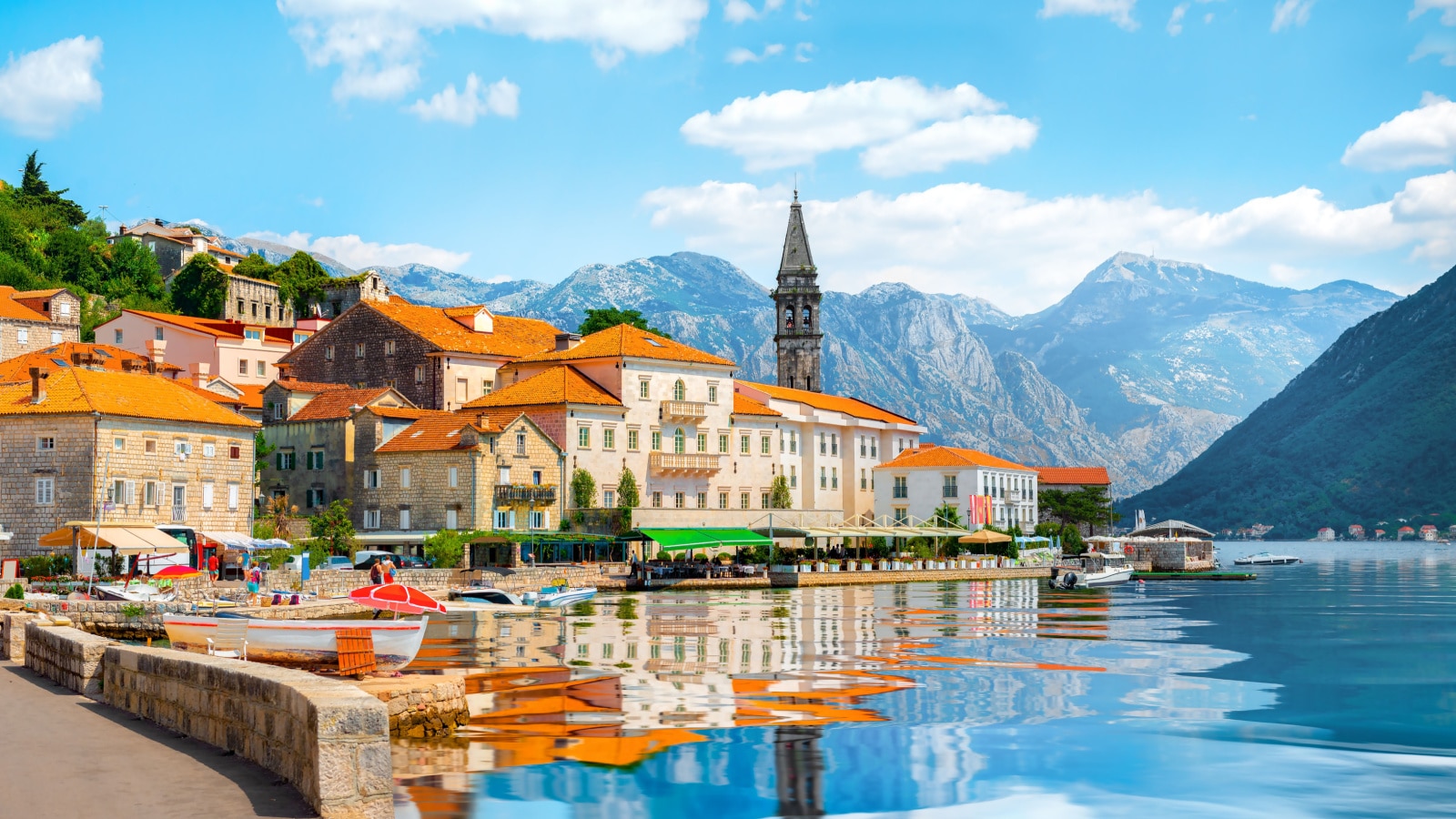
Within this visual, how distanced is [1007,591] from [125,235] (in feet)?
262

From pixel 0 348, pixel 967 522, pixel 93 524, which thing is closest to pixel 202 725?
pixel 93 524

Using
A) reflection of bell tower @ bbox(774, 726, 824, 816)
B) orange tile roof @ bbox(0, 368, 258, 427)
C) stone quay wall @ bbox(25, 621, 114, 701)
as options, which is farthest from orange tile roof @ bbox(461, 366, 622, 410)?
reflection of bell tower @ bbox(774, 726, 824, 816)

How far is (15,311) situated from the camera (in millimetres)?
81562

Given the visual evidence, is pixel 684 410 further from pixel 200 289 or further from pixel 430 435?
pixel 200 289

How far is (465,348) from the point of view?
82438 millimetres

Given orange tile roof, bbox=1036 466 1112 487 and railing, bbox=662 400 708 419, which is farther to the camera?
orange tile roof, bbox=1036 466 1112 487

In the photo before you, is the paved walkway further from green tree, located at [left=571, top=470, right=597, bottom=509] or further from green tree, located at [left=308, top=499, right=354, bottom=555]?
green tree, located at [left=571, top=470, right=597, bottom=509]

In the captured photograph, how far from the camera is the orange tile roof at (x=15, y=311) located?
81062 millimetres

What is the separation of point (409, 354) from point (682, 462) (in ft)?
57.3

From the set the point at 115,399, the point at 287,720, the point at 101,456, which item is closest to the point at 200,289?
the point at 115,399

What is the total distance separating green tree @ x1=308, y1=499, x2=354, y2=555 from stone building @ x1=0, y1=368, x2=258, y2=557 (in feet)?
16.4

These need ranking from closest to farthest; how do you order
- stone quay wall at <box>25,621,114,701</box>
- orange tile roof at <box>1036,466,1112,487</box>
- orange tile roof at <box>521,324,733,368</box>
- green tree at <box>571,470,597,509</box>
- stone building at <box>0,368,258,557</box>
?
stone quay wall at <box>25,621,114,701</box>, stone building at <box>0,368,258,557</box>, green tree at <box>571,470,597,509</box>, orange tile roof at <box>521,324,733,368</box>, orange tile roof at <box>1036,466,1112,487</box>

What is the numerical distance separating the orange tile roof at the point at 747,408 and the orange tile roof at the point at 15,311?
4274 centimetres

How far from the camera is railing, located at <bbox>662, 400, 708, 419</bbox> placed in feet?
269
